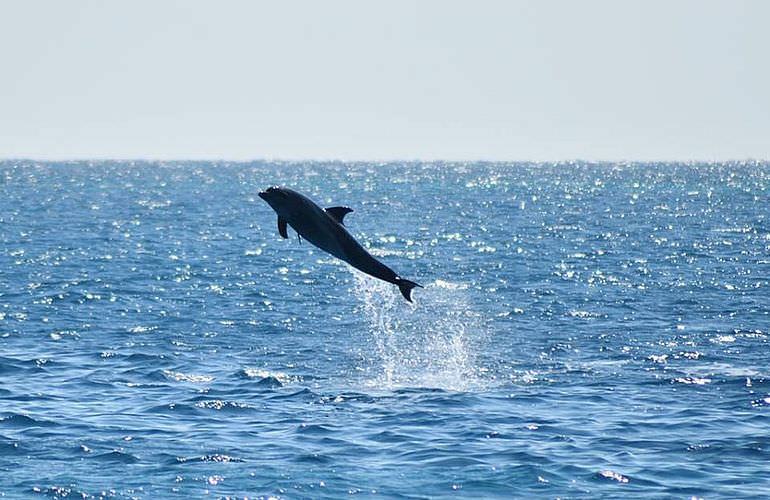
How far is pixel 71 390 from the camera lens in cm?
2672

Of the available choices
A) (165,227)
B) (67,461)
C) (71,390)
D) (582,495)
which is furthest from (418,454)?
(165,227)

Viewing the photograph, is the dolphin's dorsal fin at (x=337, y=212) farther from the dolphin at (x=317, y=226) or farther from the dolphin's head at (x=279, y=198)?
the dolphin's head at (x=279, y=198)

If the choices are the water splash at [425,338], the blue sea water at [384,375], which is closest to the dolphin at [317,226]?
the blue sea water at [384,375]

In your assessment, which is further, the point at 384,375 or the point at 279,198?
the point at 384,375

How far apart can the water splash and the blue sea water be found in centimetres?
16

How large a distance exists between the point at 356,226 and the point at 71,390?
66.1m

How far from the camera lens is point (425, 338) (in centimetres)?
3634

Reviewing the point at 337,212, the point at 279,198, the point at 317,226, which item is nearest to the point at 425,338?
the point at 337,212

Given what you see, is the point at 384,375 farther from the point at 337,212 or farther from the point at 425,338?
the point at 337,212

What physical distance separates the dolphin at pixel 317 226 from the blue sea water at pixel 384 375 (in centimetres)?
379

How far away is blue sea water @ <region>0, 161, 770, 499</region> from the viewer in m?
20.4

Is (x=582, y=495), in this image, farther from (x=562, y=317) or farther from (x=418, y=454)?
(x=562, y=317)

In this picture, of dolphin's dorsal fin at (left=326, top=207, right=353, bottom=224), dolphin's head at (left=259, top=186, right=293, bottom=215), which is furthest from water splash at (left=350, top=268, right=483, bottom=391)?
dolphin's head at (left=259, top=186, right=293, bottom=215)

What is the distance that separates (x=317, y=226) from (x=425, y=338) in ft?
61.1
